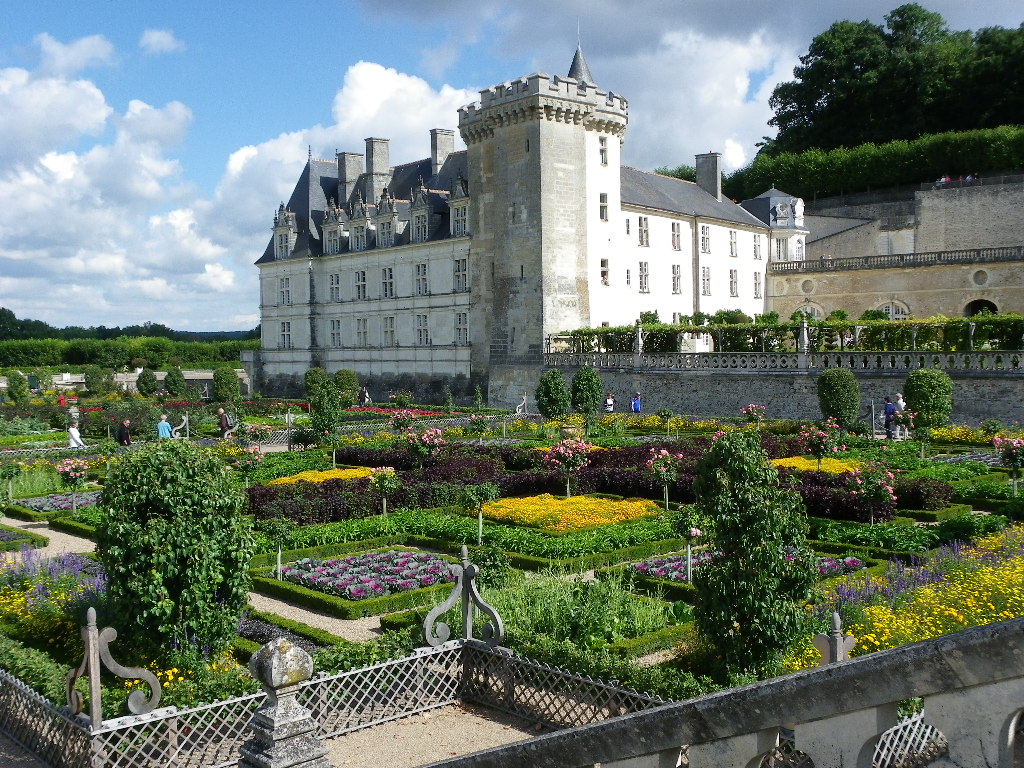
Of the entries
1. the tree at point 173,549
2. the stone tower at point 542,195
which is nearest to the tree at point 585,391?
the stone tower at point 542,195

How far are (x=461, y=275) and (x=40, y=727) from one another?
3456 cm

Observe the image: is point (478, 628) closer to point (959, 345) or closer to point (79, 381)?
point (959, 345)

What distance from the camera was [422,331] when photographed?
43.7 m

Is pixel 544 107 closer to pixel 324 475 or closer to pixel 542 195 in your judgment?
pixel 542 195

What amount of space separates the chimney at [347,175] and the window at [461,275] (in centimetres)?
984

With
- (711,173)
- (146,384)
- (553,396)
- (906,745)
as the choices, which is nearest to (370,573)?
(906,745)

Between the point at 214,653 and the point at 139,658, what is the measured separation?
620mm

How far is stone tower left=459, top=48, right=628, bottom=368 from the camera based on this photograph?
3766cm

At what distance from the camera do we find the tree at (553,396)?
96.3 ft

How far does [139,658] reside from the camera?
341 inches

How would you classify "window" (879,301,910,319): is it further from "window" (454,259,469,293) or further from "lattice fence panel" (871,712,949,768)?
"lattice fence panel" (871,712,949,768)

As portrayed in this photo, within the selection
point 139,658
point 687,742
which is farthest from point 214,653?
point 687,742

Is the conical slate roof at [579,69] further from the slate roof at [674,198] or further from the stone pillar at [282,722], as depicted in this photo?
the stone pillar at [282,722]

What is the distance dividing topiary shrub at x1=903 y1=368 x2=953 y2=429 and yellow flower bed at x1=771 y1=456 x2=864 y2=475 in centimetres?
534
